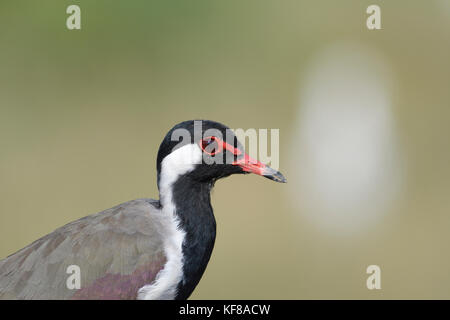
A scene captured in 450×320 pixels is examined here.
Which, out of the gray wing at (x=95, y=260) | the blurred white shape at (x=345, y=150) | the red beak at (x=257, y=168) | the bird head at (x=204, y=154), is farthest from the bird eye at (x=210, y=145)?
the blurred white shape at (x=345, y=150)

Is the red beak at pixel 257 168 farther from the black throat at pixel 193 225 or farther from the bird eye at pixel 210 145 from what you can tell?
the black throat at pixel 193 225

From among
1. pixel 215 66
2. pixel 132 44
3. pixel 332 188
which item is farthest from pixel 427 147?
pixel 132 44

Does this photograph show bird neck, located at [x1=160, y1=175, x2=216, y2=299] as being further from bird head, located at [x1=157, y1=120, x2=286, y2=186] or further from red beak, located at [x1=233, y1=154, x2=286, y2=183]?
red beak, located at [x1=233, y1=154, x2=286, y2=183]

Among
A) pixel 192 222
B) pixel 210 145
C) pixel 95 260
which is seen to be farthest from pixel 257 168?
pixel 95 260

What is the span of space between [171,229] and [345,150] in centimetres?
532

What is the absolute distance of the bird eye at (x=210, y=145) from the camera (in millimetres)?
2663

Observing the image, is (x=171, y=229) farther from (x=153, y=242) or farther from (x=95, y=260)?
(x=95, y=260)

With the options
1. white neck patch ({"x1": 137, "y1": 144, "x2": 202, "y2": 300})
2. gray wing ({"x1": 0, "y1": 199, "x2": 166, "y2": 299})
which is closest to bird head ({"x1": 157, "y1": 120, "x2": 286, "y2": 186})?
white neck patch ({"x1": 137, "y1": 144, "x2": 202, "y2": 300})

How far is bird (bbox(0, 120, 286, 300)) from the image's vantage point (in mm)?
2576

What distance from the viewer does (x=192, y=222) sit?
8.89 ft

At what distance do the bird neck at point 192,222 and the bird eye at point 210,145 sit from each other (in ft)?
0.58

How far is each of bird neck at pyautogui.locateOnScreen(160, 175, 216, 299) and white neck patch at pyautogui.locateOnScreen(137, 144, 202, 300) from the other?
0.01 metres

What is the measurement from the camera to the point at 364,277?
6152mm

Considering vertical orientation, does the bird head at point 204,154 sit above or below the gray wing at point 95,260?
above
